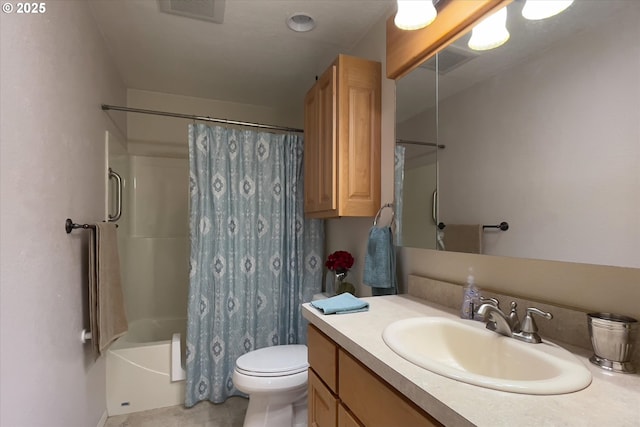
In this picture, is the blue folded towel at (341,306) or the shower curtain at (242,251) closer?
the blue folded towel at (341,306)

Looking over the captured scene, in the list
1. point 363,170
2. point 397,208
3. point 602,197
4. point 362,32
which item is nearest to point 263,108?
point 362,32

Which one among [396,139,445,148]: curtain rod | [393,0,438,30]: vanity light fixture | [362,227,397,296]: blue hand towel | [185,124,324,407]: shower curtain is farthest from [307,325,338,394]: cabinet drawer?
[393,0,438,30]: vanity light fixture

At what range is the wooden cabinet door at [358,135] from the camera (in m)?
1.66

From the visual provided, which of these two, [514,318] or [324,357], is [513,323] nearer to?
[514,318]

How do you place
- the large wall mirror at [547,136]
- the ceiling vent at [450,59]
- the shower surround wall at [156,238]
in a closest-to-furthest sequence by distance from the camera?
the large wall mirror at [547,136] < the ceiling vent at [450,59] < the shower surround wall at [156,238]

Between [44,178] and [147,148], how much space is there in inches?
72.7

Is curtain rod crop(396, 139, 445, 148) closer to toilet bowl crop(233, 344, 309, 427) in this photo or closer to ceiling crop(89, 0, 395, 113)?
ceiling crop(89, 0, 395, 113)

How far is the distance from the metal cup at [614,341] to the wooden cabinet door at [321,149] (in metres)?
1.13

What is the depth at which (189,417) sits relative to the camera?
6.61 ft

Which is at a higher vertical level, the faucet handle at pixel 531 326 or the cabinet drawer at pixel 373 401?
the faucet handle at pixel 531 326

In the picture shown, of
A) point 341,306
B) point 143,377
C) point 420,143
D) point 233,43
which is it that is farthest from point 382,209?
point 143,377

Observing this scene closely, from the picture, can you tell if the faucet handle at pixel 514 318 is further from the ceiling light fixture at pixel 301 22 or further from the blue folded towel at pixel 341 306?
the ceiling light fixture at pixel 301 22

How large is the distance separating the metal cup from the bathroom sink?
0.05m

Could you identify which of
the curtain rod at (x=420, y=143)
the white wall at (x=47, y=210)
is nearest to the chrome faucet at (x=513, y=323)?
the curtain rod at (x=420, y=143)
